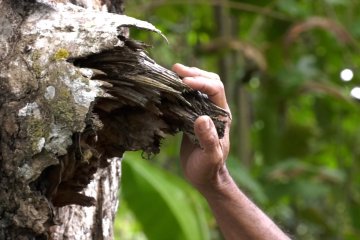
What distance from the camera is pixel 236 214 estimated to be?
1.82 metres

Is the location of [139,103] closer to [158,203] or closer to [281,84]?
[158,203]

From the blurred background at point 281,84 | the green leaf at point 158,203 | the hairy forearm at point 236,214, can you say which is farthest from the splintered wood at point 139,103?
the blurred background at point 281,84

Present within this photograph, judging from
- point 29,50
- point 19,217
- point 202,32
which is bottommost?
point 19,217

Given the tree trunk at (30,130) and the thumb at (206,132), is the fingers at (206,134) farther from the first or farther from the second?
the tree trunk at (30,130)

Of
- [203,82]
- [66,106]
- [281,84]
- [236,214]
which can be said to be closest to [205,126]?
[203,82]

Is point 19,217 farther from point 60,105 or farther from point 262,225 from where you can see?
point 262,225

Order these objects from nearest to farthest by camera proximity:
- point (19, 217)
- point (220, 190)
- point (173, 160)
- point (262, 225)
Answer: point (19, 217) < point (220, 190) < point (262, 225) < point (173, 160)

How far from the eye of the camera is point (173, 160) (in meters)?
3.80

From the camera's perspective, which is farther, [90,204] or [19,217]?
[90,204]

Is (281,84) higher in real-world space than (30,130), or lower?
higher

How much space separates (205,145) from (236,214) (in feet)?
1.12

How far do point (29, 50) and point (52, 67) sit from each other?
6 centimetres

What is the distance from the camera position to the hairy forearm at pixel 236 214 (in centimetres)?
177

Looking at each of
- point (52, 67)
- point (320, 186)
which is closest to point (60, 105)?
point (52, 67)
